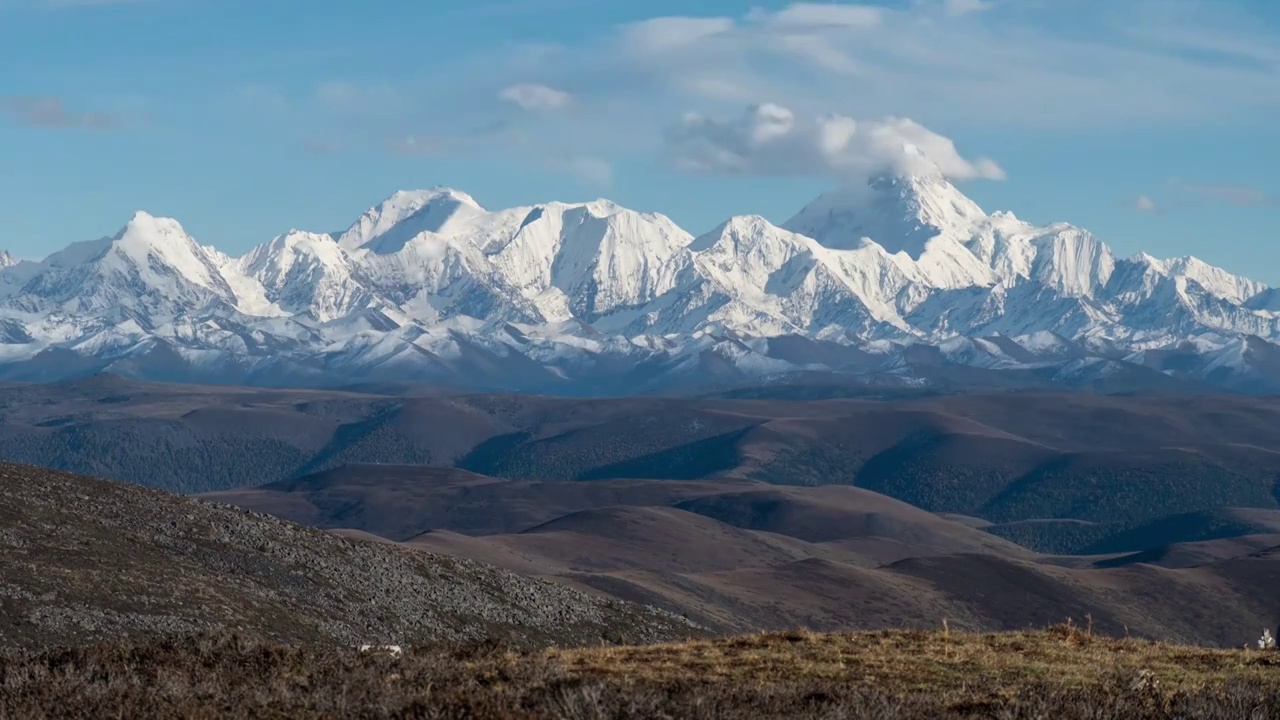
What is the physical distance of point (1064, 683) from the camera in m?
24.5

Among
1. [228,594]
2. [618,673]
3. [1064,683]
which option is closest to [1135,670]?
[1064,683]

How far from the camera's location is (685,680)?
963 inches

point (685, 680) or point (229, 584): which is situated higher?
point (685, 680)

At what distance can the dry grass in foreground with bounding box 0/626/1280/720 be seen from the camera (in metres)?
21.5

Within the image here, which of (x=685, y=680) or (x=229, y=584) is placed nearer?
(x=685, y=680)

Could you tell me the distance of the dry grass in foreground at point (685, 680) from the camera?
846 inches

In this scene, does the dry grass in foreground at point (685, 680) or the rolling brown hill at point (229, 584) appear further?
the rolling brown hill at point (229, 584)

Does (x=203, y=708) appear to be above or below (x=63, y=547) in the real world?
above

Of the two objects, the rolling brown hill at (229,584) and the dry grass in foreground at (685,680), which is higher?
the dry grass in foreground at (685,680)

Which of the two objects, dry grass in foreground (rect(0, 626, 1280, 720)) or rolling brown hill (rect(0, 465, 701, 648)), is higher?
dry grass in foreground (rect(0, 626, 1280, 720))

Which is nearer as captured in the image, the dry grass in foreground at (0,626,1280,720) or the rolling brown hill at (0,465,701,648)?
the dry grass in foreground at (0,626,1280,720)

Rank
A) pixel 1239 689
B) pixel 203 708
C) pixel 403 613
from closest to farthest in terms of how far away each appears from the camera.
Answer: pixel 203 708 → pixel 1239 689 → pixel 403 613

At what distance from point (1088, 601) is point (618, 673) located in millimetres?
160801

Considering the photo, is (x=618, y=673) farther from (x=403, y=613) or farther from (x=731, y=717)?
(x=403, y=613)
